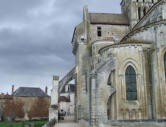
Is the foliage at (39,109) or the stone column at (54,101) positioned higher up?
the stone column at (54,101)

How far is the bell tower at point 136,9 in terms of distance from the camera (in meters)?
31.0

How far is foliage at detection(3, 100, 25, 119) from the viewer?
42031mm

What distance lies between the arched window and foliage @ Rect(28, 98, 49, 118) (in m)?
30.5

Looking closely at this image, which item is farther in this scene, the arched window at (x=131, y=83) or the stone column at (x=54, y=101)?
the stone column at (x=54, y=101)

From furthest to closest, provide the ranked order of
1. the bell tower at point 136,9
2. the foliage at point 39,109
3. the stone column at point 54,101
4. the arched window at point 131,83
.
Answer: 1. the foliage at point 39,109
2. the bell tower at point 136,9
3. the stone column at point 54,101
4. the arched window at point 131,83

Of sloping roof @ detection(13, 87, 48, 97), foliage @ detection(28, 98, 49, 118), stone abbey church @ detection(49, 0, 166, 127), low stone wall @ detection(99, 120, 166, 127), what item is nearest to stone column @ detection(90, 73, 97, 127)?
stone abbey church @ detection(49, 0, 166, 127)

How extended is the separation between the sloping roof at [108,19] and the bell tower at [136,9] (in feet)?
3.08

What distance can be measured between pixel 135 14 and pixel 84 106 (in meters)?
15.5

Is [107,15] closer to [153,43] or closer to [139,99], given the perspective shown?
[153,43]

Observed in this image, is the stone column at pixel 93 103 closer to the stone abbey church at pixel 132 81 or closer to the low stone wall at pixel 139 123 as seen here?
the stone abbey church at pixel 132 81

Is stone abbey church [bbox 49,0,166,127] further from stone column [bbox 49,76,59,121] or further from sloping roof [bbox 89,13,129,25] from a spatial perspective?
sloping roof [bbox 89,13,129,25]

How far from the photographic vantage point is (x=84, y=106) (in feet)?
88.9

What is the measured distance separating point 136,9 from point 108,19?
4660 mm

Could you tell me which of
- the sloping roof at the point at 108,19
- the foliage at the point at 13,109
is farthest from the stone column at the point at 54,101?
the foliage at the point at 13,109
